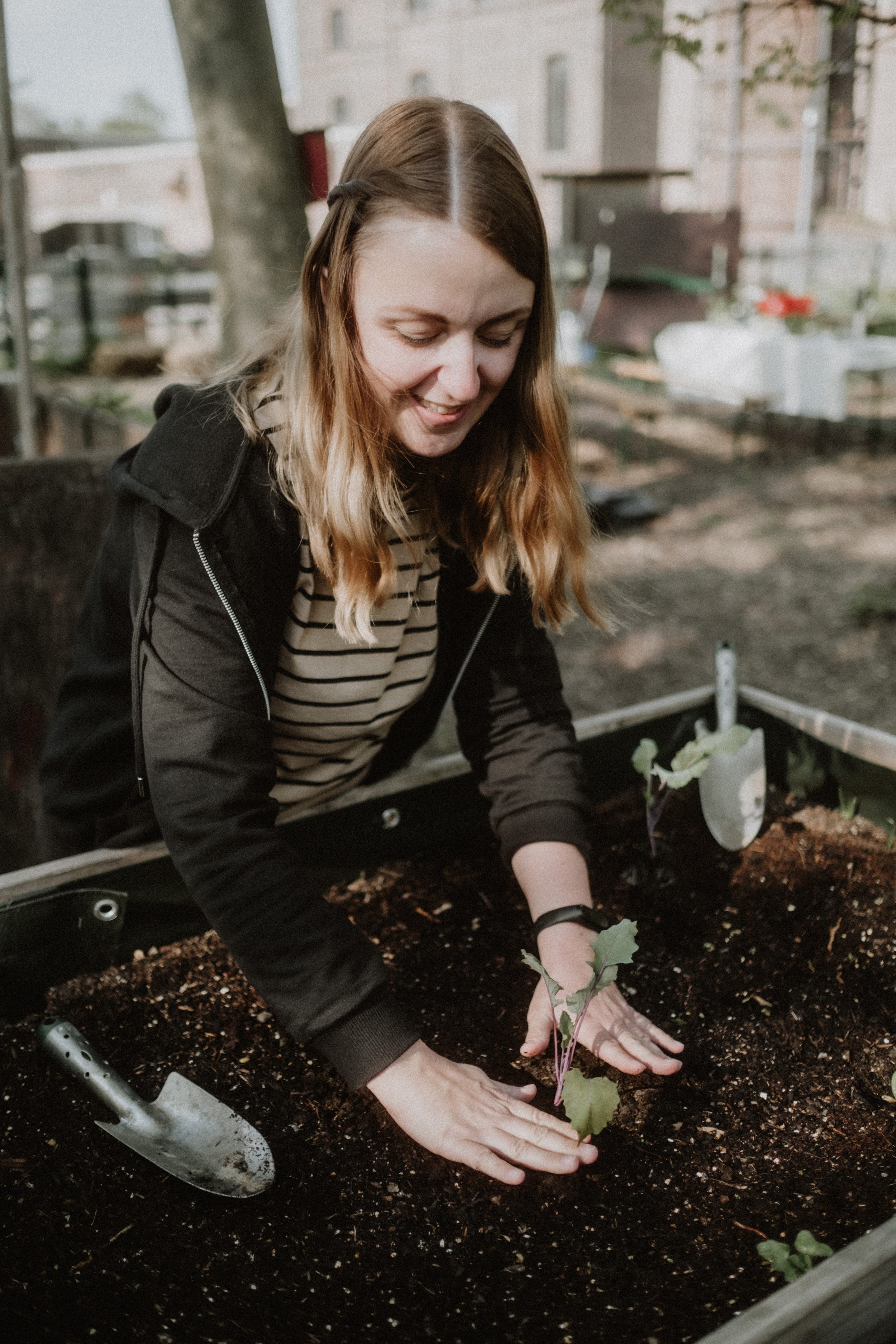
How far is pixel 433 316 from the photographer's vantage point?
3.61 ft

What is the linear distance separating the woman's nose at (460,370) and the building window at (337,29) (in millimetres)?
36420

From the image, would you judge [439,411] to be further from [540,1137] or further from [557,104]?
[557,104]

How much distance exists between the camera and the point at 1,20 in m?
2.52

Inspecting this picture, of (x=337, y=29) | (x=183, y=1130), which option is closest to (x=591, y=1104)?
(x=183, y=1130)

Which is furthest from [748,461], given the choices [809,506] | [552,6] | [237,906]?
[552,6]

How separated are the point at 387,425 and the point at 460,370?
0.14 metres

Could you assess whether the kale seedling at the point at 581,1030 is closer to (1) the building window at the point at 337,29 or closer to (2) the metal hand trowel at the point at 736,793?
(2) the metal hand trowel at the point at 736,793

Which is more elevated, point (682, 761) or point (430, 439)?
point (430, 439)

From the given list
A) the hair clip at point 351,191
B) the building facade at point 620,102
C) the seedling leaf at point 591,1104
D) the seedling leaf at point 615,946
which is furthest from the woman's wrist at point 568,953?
the building facade at point 620,102

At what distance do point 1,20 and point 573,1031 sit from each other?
8.80 ft

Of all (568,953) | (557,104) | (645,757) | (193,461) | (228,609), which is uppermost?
(557,104)

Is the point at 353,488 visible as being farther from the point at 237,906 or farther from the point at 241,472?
the point at 237,906

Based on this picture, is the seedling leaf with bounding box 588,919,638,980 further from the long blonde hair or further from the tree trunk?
the tree trunk

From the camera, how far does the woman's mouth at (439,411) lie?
118cm
